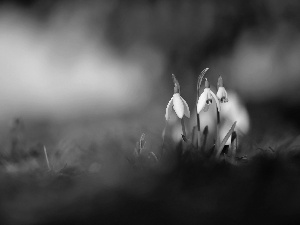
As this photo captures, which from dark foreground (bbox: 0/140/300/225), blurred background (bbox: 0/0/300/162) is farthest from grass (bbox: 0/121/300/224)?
blurred background (bbox: 0/0/300/162)

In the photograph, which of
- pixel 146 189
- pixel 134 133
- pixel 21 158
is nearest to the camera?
pixel 146 189

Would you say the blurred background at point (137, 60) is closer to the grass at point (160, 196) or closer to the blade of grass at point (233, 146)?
the blade of grass at point (233, 146)

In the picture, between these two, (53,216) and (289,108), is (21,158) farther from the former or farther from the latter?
(289,108)

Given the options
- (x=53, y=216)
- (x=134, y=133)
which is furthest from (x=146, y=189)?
(x=134, y=133)

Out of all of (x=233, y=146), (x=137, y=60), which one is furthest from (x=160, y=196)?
(x=137, y=60)

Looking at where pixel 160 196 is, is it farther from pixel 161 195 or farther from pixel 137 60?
pixel 137 60

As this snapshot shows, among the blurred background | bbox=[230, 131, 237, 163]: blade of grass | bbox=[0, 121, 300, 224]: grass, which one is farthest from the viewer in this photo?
the blurred background

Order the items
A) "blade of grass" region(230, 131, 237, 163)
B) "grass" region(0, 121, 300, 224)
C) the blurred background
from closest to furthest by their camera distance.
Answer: "grass" region(0, 121, 300, 224) → "blade of grass" region(230, 131, 237, 163) → the blurred background

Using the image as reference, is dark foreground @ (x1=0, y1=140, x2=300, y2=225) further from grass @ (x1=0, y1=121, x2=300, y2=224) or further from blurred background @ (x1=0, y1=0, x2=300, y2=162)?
blurred background @ (x1=0, y1=0, x2=300, y2=162)
